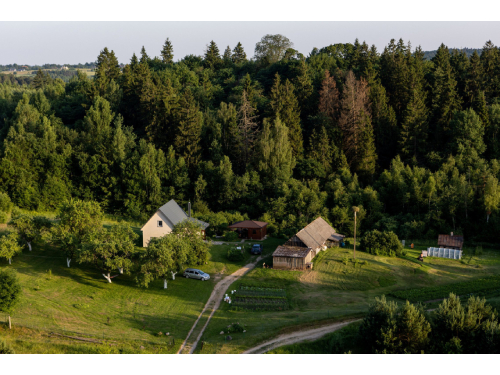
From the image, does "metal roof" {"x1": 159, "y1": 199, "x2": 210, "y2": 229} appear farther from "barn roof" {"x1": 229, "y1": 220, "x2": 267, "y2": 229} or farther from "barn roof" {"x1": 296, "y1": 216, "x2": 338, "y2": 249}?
"barn roof" {"x1": 296, "y1": 216, "x2": 338, "y2": 249}

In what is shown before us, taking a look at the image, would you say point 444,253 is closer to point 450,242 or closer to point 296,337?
point 450,242

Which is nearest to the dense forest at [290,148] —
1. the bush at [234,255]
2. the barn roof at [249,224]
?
the barn roof at [249,224]

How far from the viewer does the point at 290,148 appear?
64188 millimetres

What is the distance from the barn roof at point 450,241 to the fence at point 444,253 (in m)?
1.74

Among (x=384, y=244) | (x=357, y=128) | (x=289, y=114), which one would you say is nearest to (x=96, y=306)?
(x=384, y=244)

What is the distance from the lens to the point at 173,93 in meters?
67.9

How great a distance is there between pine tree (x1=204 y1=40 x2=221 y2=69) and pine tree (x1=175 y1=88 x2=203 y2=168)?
26782 millimetres

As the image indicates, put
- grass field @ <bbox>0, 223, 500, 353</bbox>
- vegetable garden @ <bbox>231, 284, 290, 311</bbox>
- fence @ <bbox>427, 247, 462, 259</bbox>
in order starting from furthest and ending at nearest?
fence @ <bbox>427, 247, 462, 259</bbox>
vegetable garden @ <bbox>231, 284, 290, 311</bbox>
grass field @ <bbox>0, 223, 500, 353</bbox>

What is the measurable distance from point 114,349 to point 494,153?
55978mm

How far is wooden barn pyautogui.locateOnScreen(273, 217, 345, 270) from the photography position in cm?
4322

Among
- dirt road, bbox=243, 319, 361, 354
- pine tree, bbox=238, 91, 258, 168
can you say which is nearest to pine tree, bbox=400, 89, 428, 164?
pine tree, bbox=238, 91, 258, 168

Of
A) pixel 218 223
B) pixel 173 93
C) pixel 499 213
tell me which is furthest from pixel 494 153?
pixel 173 93

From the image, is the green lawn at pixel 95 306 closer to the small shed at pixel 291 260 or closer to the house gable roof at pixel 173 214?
the small shed at pixel 291 260

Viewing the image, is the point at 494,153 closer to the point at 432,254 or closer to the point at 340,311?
the point at 432,254
